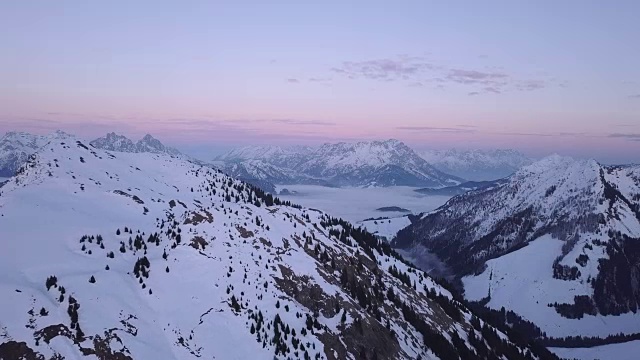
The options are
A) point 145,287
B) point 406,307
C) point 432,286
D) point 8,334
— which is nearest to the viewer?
point 8,334

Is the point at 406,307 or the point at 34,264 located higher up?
the point at 34,264

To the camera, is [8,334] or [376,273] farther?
[376,273]

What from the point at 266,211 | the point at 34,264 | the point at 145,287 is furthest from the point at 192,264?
the point at 266,211

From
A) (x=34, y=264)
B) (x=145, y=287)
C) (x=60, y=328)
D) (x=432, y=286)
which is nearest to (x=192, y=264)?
(x=145, y=287)

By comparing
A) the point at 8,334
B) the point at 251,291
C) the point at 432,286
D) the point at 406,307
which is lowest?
the point at 432,286

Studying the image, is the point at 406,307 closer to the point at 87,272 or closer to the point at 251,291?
the point at 251,291

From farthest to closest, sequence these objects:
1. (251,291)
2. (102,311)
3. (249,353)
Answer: (251,291), (249,353), (102,311)

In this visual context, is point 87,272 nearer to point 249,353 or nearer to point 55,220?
point 249,353
